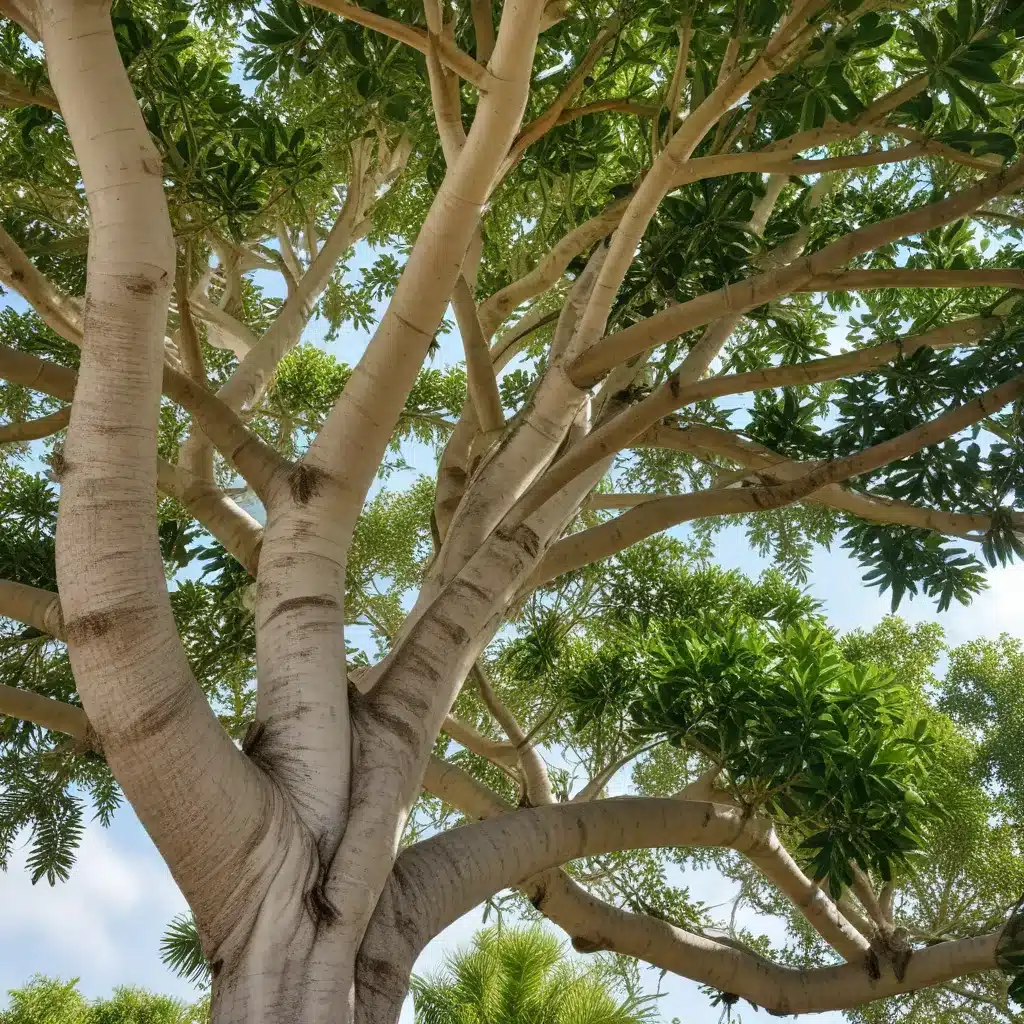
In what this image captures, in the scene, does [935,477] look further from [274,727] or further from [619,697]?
[274,727]

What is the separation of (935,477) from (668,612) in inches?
102

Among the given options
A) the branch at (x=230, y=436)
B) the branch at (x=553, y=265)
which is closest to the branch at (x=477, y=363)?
the branch at (x=553, y=265)

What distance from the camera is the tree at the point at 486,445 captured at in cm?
207

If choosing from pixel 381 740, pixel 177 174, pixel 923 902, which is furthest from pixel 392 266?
pixel 923 902

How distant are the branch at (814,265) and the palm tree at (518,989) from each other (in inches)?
186

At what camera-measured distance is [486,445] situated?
12.6ft

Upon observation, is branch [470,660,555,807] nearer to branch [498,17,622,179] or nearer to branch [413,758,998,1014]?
branch [413,758,998,1014]

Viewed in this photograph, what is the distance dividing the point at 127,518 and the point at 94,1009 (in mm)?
10080

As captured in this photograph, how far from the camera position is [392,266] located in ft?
21.8

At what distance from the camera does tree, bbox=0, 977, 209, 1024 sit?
966cm

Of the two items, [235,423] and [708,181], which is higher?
[708,181]

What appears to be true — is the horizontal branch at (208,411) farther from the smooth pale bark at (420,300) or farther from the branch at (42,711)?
the branch at (42,711)

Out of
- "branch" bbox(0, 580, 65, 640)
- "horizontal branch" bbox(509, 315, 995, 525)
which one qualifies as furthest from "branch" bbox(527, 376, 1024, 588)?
"branch" bbox(0, 580, 65, 640)

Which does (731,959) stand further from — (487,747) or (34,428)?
(34,428)
